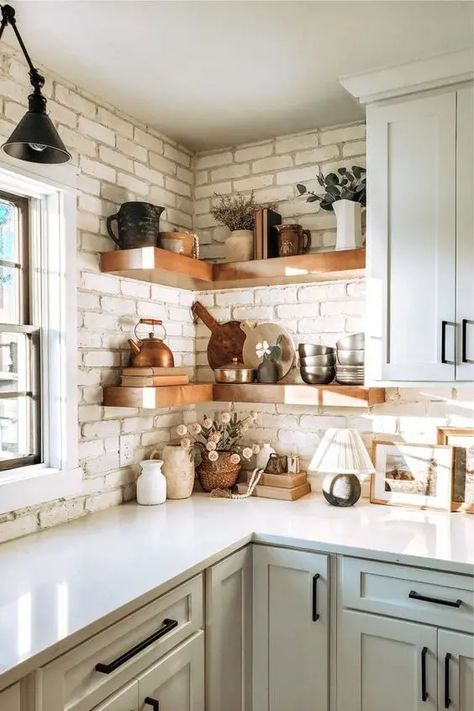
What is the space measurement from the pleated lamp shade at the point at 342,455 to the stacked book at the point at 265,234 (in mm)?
860

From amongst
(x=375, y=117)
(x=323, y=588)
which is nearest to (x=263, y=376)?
(x=323, y=588)

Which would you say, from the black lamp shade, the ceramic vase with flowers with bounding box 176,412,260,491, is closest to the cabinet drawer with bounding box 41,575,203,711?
the ceramic vase with flowers with bounding box 176,412,260,491

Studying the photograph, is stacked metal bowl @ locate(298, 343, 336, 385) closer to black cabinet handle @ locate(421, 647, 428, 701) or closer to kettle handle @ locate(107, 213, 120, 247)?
kettle handle @ locate(107, 213, 120, 247)

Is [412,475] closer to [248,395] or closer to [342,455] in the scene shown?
[342,455]

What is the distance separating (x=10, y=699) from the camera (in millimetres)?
1278

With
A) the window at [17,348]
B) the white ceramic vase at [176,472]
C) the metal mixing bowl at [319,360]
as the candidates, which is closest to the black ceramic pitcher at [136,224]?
the window at [17,348]

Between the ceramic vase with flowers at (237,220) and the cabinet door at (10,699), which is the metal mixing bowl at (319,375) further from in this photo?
the cabinet door at (10,699)

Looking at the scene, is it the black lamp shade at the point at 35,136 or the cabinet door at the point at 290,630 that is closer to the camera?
the black lamp shade at the point at 35,136

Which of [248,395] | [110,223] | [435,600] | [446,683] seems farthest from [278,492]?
[110,223]

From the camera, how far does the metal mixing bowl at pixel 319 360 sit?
8.51 ft

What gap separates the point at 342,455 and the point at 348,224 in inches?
38.8

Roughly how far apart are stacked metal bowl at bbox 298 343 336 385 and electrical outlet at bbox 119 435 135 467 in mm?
834

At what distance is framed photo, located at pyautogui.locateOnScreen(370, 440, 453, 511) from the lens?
2439 millimetres

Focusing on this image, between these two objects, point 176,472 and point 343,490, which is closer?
point 343,490
